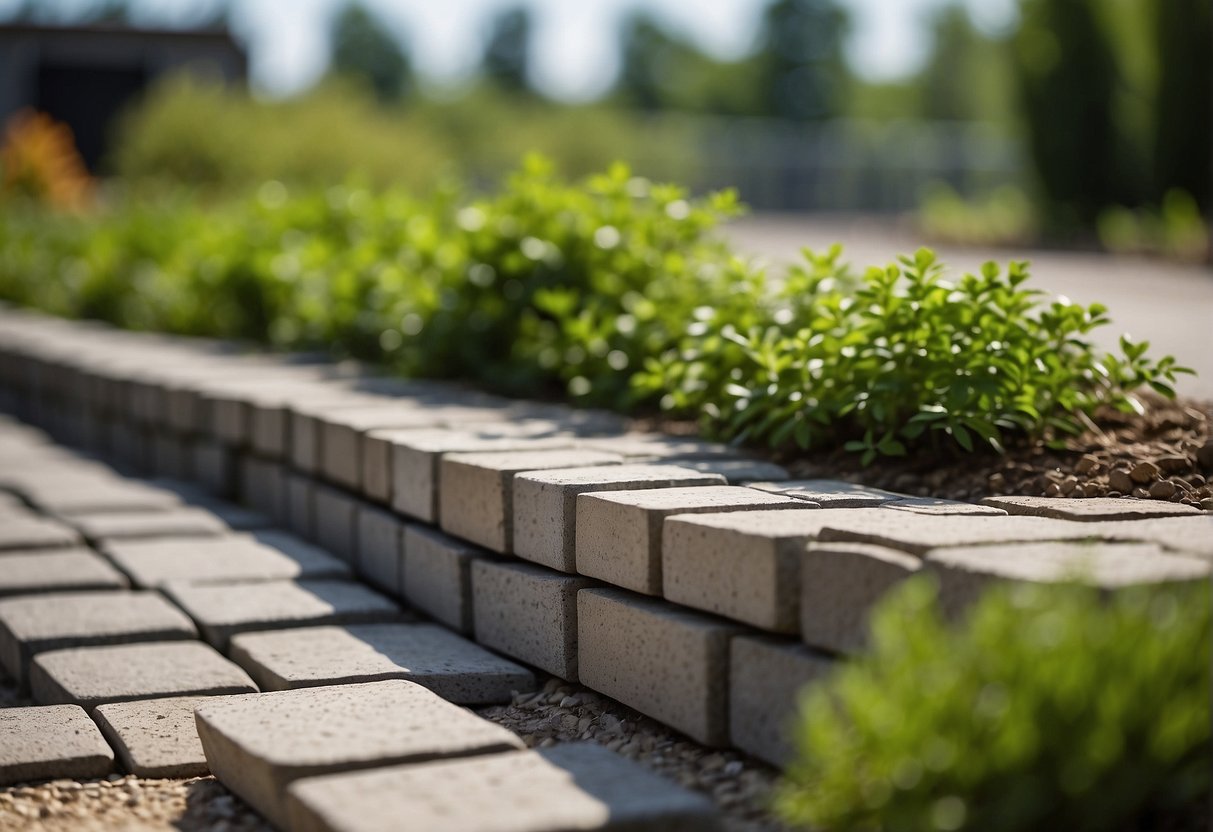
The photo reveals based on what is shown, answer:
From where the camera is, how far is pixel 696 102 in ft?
199

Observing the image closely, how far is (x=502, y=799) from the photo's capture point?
83.7 inches

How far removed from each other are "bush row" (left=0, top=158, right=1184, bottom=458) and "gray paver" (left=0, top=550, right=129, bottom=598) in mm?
1470

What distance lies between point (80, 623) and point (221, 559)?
668 millimetres

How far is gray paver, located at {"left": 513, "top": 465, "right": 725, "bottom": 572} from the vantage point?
299 centimetres

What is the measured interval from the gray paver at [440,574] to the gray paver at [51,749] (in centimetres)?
93

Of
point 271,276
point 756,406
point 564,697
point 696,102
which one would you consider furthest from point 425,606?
point 696,102

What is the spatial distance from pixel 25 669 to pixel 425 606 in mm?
985

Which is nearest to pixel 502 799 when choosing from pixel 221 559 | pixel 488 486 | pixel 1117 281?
pixel 488 486

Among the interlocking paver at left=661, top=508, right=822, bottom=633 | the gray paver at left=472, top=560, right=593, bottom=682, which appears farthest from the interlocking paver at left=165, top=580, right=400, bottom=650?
the interlocking paver at left=661, top=508, right=822, bottom=633

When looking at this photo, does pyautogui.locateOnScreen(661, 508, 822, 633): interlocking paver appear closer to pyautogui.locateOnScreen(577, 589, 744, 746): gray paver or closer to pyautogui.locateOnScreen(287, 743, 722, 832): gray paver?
pyautogui.locateOnScreen(577, 589, 744, 746): gray paver

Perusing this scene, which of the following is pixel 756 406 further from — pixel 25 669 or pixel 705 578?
pixel 25 669

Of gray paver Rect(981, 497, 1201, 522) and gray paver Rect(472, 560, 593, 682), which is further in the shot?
gray paver Rect(472, 560, 593, 682)

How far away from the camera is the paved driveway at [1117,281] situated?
6.18 metres

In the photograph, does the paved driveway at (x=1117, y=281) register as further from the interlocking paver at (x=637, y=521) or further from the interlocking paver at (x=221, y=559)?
the interlocking paver at (x=221, y=559)
